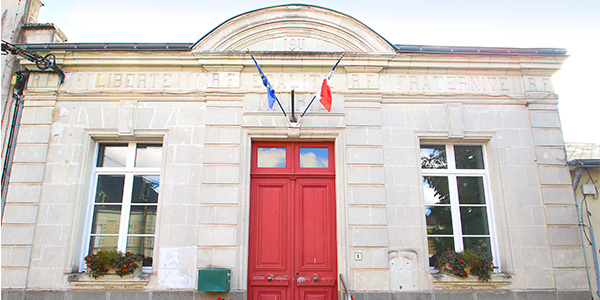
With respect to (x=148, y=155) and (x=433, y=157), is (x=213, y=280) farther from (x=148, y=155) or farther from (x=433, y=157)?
(x=433, y=157)

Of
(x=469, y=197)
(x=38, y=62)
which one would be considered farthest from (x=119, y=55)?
(x=469, y=197)

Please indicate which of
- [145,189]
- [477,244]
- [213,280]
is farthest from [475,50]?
[145,189]

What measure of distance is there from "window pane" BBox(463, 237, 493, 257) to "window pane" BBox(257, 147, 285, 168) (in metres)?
2.58

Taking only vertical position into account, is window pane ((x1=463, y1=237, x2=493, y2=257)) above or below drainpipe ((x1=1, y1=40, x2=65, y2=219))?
below

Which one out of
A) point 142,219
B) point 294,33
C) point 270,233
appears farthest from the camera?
point 294,33

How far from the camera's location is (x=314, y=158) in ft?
16.8

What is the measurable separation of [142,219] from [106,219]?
0.48 meters

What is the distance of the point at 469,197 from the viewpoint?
5.06 metres

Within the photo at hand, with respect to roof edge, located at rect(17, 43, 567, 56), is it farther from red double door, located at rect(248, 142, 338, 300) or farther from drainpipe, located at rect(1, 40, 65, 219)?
red double door, located at rect(248, 142, 338, 300)

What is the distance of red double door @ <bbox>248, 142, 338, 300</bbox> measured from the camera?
15.2 ft

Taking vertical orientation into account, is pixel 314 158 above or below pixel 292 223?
above

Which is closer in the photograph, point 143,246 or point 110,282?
point 110,282

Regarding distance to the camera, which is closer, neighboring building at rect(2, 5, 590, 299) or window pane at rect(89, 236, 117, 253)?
neighboring building at rect(2, 5, 590, 299)

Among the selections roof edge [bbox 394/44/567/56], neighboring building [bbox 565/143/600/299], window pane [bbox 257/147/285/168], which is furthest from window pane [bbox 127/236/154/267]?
neighboring building [bbox 565/143/600/299]
